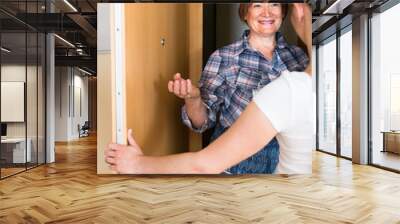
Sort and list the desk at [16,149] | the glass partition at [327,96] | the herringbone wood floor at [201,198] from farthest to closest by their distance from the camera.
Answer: the glass partition at [327,96] → the desk at [16,149] → the herringbone wood floor at [201,198]

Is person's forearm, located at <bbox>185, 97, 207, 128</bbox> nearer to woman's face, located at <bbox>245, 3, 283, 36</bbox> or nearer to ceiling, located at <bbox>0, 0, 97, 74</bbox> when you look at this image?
woman's face, located at <bbox>245, 3, 283, 36</bbox>

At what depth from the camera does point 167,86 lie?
5516mm

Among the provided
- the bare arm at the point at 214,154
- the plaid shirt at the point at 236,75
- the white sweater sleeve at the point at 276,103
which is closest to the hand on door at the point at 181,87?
the plaid shirt at the point at 236,75

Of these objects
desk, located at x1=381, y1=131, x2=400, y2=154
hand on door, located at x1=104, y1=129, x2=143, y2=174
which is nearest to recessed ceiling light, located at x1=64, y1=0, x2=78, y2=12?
hand on door, located at x1=104, y1=129, x2=143, y2=174

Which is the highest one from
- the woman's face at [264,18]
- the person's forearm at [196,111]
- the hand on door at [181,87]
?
the woman's face at [264,18]

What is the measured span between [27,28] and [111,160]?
3.11m

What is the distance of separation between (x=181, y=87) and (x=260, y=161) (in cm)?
143

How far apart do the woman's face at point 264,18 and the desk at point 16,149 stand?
13.1 feet

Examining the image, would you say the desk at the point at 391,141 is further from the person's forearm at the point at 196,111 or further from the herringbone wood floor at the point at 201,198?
the person's forearm at the point at 196,111

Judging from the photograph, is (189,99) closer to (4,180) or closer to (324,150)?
(4,180)

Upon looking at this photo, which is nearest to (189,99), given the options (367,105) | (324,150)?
(367,105)

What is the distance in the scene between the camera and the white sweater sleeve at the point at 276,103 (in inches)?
215

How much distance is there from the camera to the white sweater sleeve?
17.9 feet

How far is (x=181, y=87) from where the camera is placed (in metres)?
5.52
